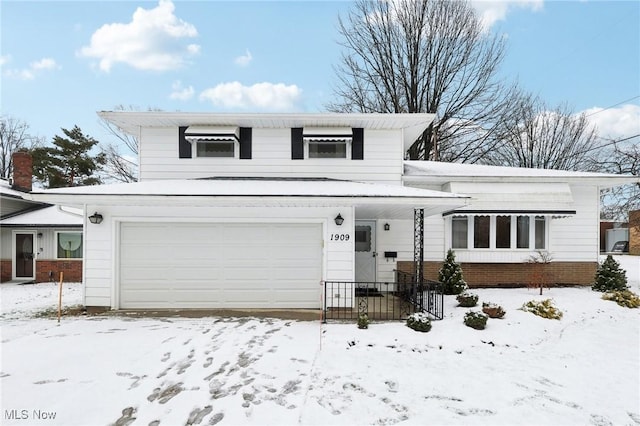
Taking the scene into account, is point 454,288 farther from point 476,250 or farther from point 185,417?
point 185,417

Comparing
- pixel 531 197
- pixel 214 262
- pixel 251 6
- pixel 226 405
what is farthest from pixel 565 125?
pixel 226 405

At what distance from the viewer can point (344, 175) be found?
11.1 m

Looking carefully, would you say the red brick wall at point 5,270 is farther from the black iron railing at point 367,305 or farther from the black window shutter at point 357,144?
the black window shutter at point 357,144

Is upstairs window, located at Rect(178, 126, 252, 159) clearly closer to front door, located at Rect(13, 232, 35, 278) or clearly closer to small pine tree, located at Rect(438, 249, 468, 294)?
small pine tree, located at Rect(438, 249, 468, 294)

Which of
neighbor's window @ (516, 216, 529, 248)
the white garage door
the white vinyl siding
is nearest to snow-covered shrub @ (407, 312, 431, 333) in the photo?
the white garage door

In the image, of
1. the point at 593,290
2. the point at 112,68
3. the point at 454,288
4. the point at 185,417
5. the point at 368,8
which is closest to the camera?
the point at 185,417

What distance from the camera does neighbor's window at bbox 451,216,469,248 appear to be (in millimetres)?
12086

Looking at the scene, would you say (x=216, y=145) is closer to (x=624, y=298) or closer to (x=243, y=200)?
(x=243, y=200)

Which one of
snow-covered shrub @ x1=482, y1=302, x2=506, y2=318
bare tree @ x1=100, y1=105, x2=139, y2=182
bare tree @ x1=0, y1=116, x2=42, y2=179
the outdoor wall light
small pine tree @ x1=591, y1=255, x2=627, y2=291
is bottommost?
snow-covered shrub @ x1=482, y1=302, x2=506, y2=318

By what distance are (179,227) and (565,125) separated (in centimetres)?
2721

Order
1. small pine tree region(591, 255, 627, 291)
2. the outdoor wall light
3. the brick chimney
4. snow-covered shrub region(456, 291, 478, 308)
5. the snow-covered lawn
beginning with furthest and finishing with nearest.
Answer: the brick chimney
small pine tree region(591, 255, 627, 291)
snow-covered shrub region(456, 291, 478, 308)
the outdoor wall light
the snow-covered lawn

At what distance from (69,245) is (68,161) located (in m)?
14.0

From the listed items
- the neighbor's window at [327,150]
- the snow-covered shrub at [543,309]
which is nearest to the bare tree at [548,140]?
the neighbor's window at [327,150]

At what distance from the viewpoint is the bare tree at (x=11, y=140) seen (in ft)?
104
